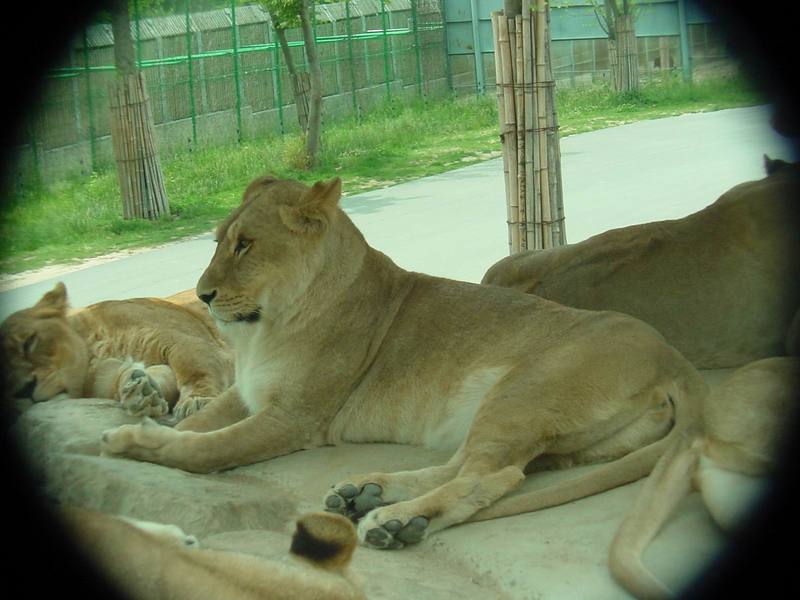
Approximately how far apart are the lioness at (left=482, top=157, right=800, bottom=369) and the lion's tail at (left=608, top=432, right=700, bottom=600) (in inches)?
59.1

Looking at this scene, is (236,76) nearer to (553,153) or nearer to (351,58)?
(351,58)

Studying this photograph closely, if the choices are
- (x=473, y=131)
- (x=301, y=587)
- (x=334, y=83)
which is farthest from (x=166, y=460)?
(x=334, y=83)

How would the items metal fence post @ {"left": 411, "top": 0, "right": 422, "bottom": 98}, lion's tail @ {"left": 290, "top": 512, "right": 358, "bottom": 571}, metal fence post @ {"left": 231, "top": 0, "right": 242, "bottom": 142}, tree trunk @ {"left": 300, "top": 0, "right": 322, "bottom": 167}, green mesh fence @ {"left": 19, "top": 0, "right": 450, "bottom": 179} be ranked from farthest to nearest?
1. metal fence post @ {"left": 411, "top": 0, "right": 422, "bottom": 98}
2. metal fence post @ {"left": 231, "top": 0, "right": 242, "bottom": 142}
3. tree trunk @ {"left": 300, "top": 0, "right": 322, "bottom": 167}
4. green mesh fence @ {"left": 19, "top": 0, "right": 450, "bottom": 179}
5. lion's tail @ {"left": 290, "top": 512, "right": 358, "bottom": 571}

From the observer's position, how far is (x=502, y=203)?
1396 centimetres

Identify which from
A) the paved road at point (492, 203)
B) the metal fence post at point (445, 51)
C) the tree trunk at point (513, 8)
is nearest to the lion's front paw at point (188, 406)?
the tree trunk at point (513, 8)

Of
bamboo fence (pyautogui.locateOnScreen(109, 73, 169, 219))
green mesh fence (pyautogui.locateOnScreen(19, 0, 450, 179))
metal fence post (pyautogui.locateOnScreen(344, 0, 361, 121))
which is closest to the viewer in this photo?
bamboo fence (pyautogui.locateOnScreen(109, 73, 169, 219))

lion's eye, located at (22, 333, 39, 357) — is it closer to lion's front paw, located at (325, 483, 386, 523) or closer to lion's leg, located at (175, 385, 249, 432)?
lion's leg, located at (175, 385, 249, 432)

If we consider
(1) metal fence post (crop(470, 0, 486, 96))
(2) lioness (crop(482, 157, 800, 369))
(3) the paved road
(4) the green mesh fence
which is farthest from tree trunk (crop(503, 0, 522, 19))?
(1) metal fence post (crop(470, 0, 486, 96))

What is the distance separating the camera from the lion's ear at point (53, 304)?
564 cm

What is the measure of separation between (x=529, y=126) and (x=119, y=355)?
3087mm

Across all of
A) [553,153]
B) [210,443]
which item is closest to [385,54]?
[553,153]

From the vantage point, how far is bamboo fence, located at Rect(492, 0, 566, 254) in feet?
23.3

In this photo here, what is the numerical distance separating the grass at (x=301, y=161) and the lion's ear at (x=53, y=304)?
5971mm

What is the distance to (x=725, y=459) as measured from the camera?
146 inches
